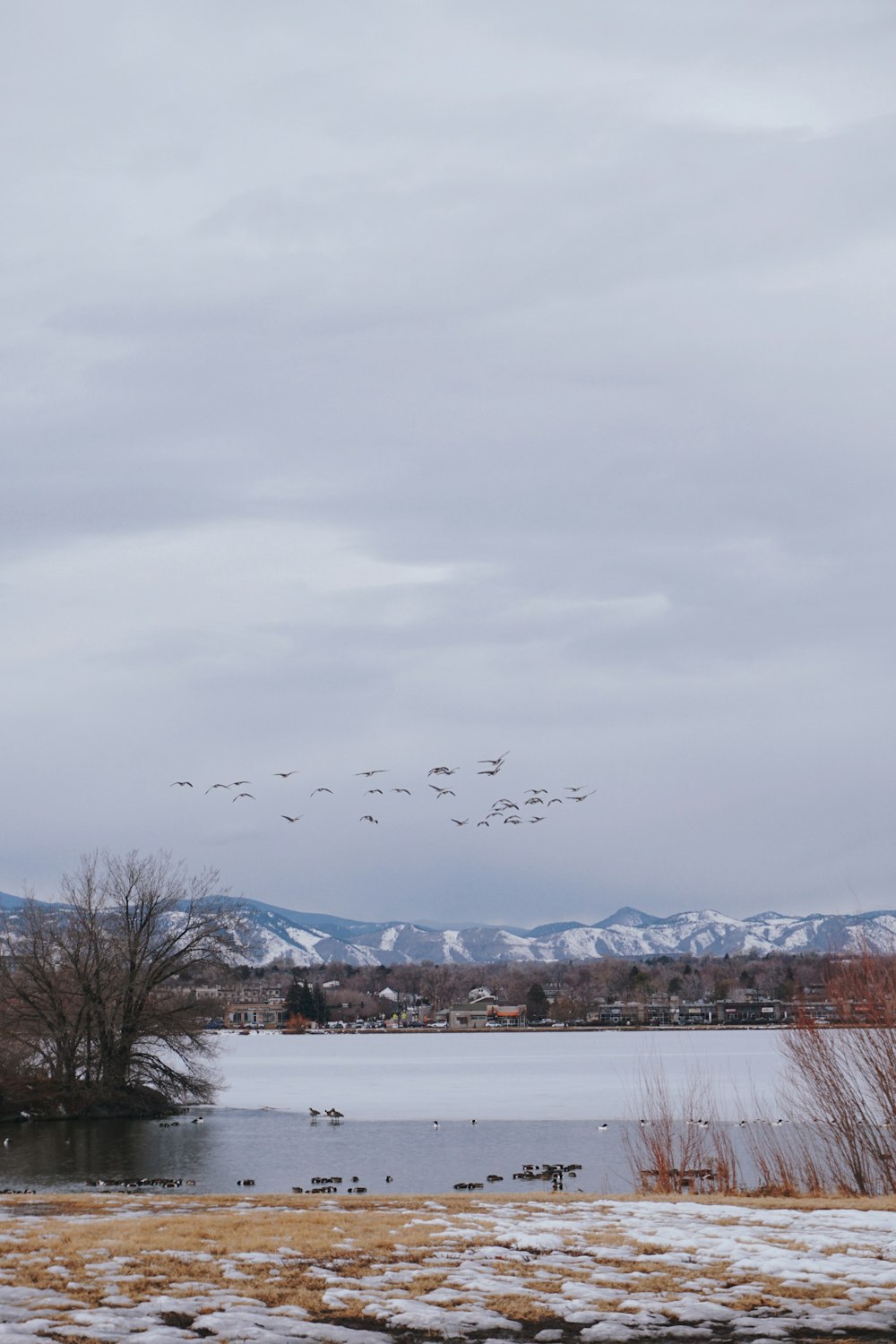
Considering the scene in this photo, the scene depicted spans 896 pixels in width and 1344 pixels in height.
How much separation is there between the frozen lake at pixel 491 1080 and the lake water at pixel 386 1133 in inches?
7.5

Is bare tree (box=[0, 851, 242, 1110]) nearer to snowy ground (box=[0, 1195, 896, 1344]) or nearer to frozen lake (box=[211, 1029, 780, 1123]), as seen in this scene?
frozen lake (box=[211, 1029, 780, 1123])

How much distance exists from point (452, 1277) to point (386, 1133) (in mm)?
36075

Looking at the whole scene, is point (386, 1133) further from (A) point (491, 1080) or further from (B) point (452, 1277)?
(B) point (452, 1277)

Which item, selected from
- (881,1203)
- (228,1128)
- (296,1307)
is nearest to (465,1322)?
(296,1307)

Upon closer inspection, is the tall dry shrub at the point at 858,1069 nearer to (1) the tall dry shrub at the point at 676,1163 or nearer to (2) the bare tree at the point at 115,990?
(1) the tall dry shrub at the point at 676,1163

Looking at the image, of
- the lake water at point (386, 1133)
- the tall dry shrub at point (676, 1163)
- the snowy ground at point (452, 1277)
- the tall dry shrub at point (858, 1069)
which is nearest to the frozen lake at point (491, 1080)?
the lake water at point (386, 1133)

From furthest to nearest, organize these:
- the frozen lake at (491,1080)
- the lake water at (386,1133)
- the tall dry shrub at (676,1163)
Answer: the frozen lake at (491,1080)
the lake water at (386,1133)
the tall dry shrub at (676,1163)

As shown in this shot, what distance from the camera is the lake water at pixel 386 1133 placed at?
116ft

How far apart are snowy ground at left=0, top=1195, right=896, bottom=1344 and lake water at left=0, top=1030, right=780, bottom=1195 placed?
45.1 ft

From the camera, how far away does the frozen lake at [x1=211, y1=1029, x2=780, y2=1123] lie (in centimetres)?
5600

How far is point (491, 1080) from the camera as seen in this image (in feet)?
262

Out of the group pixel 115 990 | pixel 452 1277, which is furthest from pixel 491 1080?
pixel 452 1277

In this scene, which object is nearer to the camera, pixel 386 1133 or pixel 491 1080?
pixel 386 1133

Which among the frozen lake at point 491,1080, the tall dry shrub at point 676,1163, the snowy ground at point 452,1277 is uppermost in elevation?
the snowy ground at point 452,1277
